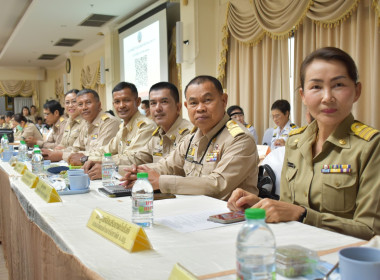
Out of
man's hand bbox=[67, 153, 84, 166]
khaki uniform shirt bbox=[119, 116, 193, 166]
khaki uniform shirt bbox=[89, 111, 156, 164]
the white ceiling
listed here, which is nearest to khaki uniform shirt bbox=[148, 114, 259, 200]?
khaki uniform shirt bbox=[119, 116, 193, 166]

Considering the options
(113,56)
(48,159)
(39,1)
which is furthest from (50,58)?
(48,159)

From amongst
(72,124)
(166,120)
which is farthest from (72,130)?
(166,120)

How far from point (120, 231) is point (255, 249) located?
442 millimetres

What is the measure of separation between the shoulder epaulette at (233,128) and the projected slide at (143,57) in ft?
15.3

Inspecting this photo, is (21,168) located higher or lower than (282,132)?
lower

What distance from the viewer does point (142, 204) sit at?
121 centimetres

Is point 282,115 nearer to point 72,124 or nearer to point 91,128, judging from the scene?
point 91,128

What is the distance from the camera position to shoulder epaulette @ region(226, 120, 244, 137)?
5.85ft

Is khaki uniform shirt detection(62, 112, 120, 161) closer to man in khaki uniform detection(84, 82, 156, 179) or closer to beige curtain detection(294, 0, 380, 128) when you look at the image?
man in khaki uniform detection(84, 82, 156, 179)

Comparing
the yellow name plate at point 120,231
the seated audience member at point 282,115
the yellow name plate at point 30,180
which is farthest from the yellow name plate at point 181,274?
the seated audience member at point 282,115

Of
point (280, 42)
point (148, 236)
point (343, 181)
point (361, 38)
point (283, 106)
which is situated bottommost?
point (148, 236)

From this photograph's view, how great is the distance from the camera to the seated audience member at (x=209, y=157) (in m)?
1.70

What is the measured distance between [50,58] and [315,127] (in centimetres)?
1172

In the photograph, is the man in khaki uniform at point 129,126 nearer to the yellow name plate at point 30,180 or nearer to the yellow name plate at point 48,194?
the yellow name plate at point 30,180
